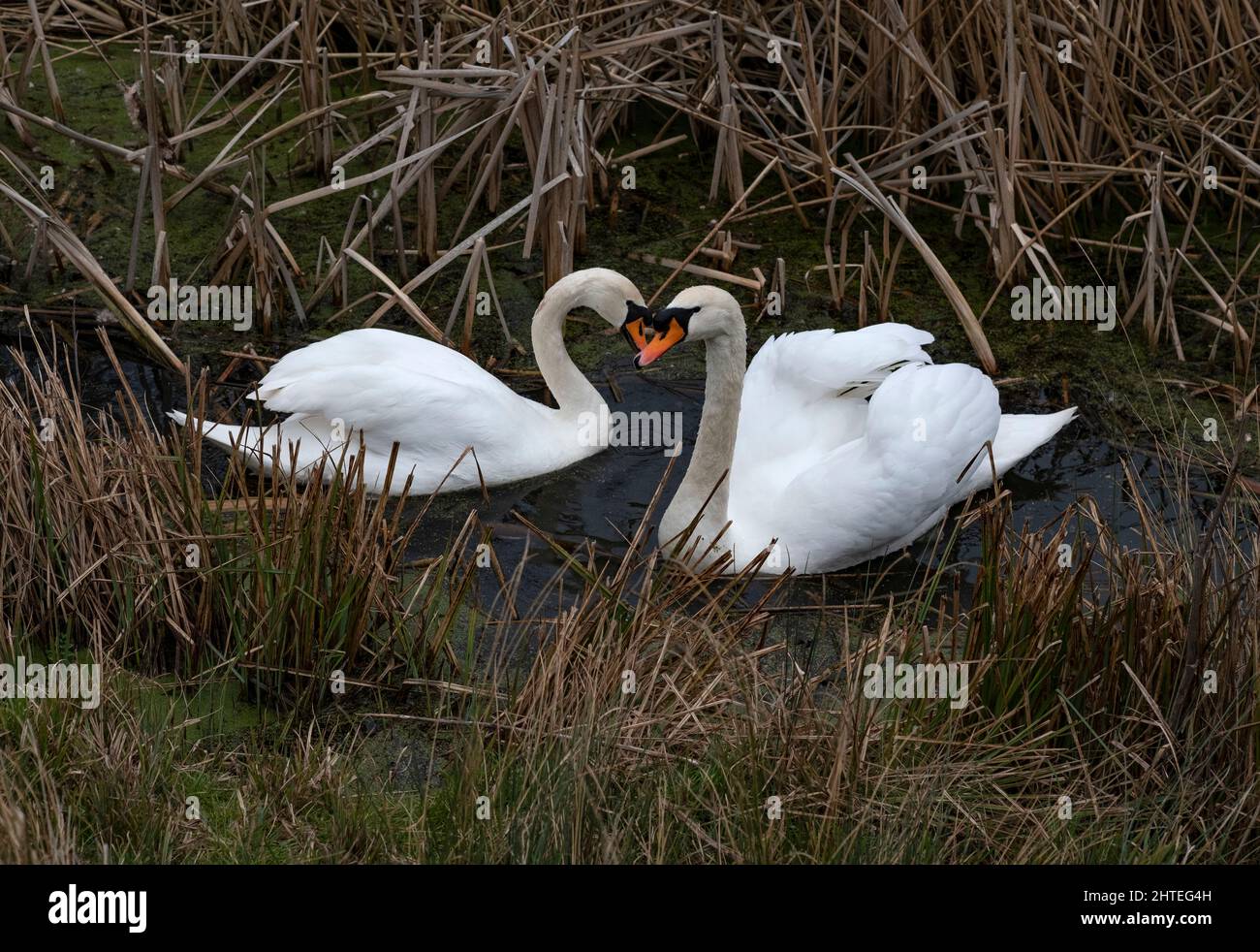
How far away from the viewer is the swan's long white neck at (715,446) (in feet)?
19.3

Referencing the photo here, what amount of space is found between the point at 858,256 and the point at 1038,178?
0.97 metres

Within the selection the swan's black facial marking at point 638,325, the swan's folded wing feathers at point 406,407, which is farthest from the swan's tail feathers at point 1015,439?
the swan's folded wing feathers at point 406,407

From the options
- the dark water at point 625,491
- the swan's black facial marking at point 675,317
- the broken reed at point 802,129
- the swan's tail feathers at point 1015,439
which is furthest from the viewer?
the broken reed at point 802,129

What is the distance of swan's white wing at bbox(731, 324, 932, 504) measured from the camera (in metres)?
6.34

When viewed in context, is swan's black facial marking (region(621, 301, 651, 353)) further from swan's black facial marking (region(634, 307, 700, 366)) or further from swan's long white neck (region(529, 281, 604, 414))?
swan's long white neck (region(529, 281, 604, 414))

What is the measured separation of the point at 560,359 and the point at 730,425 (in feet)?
3.50

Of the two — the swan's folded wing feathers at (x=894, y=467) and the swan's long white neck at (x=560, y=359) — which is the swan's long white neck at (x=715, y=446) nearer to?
the swan's folded wing feathers at (x=894, y=467)

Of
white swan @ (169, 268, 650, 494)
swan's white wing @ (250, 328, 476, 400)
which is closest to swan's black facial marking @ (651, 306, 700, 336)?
white swan @ (169, 268, 650, 494)

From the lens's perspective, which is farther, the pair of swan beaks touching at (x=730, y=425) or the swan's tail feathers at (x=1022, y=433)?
the swan's tail feathers at (x=1022, y=433)

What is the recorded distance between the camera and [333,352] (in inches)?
251

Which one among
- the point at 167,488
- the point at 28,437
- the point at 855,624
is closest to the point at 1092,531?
the point at 855,624

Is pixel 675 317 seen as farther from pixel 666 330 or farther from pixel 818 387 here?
pixel 818 387

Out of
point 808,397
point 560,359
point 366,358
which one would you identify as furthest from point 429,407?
point 808,397
